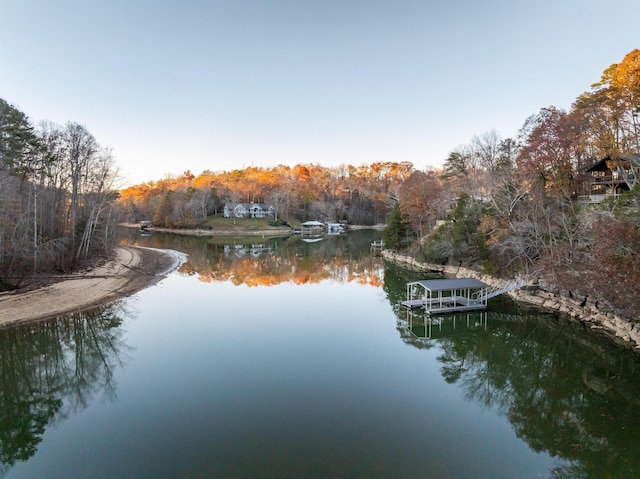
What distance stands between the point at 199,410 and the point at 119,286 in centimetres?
1822

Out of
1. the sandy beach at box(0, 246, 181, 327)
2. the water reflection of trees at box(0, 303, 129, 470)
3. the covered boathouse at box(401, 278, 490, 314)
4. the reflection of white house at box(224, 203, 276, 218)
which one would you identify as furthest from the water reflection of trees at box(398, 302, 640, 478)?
the reflection of white house at box(224, 203, 276, 218)

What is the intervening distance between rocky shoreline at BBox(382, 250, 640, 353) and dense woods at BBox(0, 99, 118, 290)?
2801 centimetres

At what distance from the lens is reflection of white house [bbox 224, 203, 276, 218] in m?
79.1

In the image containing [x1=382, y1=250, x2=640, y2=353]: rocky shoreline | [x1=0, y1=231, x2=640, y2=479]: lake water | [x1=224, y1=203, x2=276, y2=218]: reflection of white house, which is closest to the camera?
[x1=0, y1=231, x2=640, y2=479]: lake water

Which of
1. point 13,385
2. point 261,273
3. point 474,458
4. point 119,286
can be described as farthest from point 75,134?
point 474,458

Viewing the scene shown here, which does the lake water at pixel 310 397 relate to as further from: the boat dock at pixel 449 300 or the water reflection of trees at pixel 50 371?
the boat dock at pixel 449 300

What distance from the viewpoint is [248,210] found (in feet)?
264

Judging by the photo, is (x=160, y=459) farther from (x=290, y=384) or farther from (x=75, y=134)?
(x=75, y=134)

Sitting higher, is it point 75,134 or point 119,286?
point 75,134

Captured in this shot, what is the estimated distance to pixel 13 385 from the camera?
39.2 feet

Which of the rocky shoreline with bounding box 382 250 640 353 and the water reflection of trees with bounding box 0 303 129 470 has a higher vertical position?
the rocky shoreline with bounding box 382 250 640 353

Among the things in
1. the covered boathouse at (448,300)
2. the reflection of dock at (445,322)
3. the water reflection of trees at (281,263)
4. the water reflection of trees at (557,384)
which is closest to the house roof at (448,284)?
the covered boathouse at (448,300)

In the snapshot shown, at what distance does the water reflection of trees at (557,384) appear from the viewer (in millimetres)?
8719

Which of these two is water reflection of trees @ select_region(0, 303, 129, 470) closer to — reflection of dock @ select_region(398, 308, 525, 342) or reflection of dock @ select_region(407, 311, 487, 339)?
reflection of dock @ select_region(398, 308, 525, 342)
